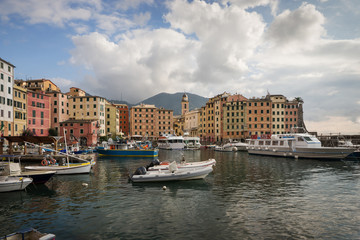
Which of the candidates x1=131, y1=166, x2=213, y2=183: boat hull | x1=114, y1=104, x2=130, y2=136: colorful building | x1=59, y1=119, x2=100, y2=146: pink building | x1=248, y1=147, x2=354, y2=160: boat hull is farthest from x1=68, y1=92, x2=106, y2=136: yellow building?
x1=131, y1=166, x2=213, y2=183: boat hull

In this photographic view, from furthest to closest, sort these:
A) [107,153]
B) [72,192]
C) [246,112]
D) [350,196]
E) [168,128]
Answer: [168,128] → [246,112] → [107,153] → [72,192] → [350,196]

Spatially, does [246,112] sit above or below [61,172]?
above

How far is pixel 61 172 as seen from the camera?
2730cm

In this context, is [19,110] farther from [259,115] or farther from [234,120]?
[259,115]

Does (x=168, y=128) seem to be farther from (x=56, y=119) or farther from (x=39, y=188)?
(x=39, y=188)

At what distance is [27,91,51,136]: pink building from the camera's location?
66.2 metres

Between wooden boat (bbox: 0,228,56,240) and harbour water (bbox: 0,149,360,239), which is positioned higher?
wooden boat (bbox: 0,228,56,240)

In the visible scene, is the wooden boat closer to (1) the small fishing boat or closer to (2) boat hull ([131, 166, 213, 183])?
(2) boat hull ([131, 166, 213, 183])

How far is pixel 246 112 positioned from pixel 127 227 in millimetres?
90776

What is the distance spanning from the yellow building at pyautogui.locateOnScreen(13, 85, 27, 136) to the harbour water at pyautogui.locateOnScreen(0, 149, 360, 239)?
45710mm

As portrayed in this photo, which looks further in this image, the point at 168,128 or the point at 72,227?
the point at 168,128

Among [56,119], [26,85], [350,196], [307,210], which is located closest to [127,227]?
[307,210]

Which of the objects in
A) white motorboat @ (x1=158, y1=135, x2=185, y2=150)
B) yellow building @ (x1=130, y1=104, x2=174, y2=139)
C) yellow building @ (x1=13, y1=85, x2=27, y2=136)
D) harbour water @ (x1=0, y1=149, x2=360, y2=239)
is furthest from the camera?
yellow building @ (x1=130, y1=104, x2=174, y2=139)

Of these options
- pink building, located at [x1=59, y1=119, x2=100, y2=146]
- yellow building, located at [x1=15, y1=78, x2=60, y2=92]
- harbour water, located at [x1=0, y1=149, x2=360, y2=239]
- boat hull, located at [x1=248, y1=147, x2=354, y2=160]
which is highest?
yellow building, located at [x1=15, y1=78, x2=60, y2=92]
